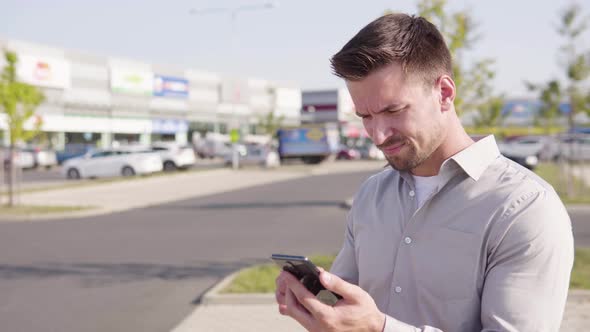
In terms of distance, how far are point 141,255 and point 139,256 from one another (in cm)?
10

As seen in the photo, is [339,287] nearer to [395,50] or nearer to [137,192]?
[395,50]

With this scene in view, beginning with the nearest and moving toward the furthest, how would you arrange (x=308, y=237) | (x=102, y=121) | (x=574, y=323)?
(x=574, y=323) < (x=308, y=237) < (x=102, y=121)

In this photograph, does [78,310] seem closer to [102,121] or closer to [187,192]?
[187,192]

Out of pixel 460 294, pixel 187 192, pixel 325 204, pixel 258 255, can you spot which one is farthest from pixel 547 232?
pixel 187 192

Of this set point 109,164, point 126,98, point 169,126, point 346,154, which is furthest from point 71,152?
point 169,126

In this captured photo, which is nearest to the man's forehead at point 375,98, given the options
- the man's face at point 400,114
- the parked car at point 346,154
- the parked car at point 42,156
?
the man's face at point 400,114

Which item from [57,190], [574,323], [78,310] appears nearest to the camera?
[574,323]

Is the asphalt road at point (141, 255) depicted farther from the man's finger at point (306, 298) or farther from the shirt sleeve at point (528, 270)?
the shirt sleeve at point (528, 270)

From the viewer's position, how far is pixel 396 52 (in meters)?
1.93

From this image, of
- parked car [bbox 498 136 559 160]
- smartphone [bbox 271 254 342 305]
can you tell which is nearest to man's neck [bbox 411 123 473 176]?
smartphone [bbox 271 254 342 305]

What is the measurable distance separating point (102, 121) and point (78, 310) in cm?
5760

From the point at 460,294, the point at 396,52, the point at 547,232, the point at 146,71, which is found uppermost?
the point at 146,71

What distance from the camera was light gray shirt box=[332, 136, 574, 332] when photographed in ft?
5.89

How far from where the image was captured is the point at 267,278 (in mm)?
8195
